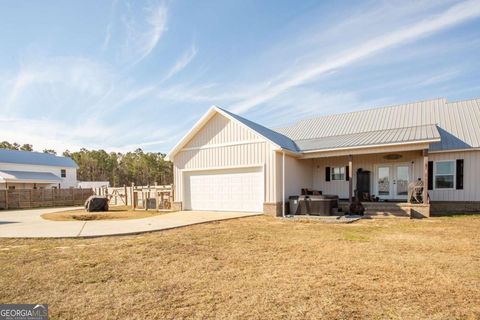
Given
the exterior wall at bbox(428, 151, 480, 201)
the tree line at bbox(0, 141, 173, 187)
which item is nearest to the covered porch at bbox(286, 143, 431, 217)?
the exterior wall at bbox(428, 151, 480, 201)

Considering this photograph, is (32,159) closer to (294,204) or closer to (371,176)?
(294,204)

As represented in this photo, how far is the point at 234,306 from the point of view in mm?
3475

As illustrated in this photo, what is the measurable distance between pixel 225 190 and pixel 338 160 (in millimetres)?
7029

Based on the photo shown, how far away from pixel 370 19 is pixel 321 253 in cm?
923

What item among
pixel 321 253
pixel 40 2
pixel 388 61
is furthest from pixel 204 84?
pixel 321 253

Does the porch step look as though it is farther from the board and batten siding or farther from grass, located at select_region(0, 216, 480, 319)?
the board and batten siding

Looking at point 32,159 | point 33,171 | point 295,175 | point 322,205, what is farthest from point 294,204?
point 32,159

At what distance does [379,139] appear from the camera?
1394 cm

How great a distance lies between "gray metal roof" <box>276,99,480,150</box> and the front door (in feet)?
6.32

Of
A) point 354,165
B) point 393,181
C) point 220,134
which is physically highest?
point 220,134

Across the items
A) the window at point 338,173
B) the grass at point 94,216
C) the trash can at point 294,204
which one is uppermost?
the window at point 338,173

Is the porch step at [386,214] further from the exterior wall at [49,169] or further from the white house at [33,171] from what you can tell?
the exterior wall at [49,169]

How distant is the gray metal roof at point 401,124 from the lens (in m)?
14.4

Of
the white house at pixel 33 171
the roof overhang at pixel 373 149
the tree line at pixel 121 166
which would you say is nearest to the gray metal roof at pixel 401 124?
the roof overhang at pixel 373 149
